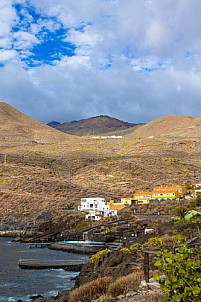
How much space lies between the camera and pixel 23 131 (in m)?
162

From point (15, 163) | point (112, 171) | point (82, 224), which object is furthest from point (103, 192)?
point (15, 163)

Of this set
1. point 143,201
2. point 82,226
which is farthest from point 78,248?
point 143,201

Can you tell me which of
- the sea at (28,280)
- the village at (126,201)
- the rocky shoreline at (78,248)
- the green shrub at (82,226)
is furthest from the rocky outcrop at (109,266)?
the village at (126,201)

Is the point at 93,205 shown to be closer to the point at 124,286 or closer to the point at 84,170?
the point at 84,170

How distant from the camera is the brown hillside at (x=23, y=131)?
144 meters

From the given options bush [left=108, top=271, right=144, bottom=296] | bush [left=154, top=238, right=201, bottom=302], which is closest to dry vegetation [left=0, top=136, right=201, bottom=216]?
bush [left=108, top=271, right=144, bottom=296]

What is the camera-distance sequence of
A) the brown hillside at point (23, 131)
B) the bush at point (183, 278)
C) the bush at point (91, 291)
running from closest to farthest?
1. the bush at point (183, 278)
2. the bush at point (91, 291)
3. the brown hillside at point (23, 131)

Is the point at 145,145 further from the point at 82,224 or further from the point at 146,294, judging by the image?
the point at 146,294

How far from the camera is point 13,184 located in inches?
3059

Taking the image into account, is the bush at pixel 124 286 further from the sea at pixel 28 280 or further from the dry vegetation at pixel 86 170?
the dry vegetation at pixel 86 170

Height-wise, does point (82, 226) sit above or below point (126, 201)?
below

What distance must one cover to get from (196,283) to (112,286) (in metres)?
7.01

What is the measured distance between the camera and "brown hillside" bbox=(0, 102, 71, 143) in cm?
14438

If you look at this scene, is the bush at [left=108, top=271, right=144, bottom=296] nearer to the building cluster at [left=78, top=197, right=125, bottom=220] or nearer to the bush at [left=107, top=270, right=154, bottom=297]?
the bush at [left=107, top=270, right=154, bottom=297]
